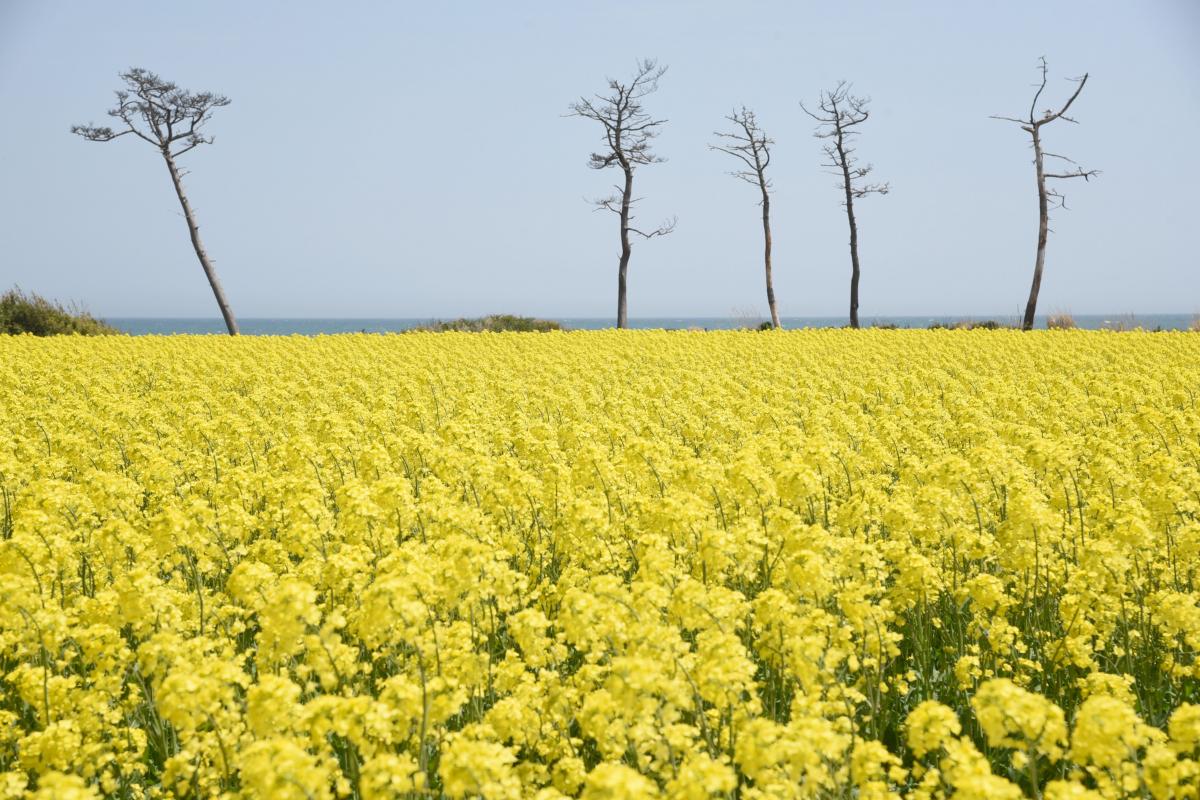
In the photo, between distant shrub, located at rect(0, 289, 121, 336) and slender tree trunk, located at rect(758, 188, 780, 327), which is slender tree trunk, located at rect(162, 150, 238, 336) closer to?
distant shrub, located at rect(0, 289, 121, 336)

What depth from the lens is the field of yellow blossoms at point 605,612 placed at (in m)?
3.95

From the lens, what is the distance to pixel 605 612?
4.76 m

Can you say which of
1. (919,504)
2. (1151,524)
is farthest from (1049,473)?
(919,504)

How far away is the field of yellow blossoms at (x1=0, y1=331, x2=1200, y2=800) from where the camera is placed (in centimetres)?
395

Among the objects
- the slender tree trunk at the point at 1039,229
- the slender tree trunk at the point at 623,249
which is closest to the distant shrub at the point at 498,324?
the slender tree trunk at the point at 623,249

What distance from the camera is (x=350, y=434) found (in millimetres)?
11219

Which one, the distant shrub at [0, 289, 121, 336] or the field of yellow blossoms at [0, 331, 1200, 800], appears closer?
the field of yellow blossoms at [0, 331, 1200, 800]

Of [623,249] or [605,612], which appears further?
[623,249]

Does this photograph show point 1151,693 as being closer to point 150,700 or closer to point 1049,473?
point 1049,473

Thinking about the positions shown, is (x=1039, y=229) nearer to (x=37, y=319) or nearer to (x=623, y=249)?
(x=623, y=249)

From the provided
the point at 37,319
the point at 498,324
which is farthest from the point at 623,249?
the point at 37,319

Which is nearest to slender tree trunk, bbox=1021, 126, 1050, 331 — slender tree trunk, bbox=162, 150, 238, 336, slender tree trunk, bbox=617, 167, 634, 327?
slender tree trunk, bbox=617, 167, 634, 327

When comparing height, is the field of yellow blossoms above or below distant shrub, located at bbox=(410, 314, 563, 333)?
below

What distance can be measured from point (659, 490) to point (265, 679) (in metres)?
6.18
